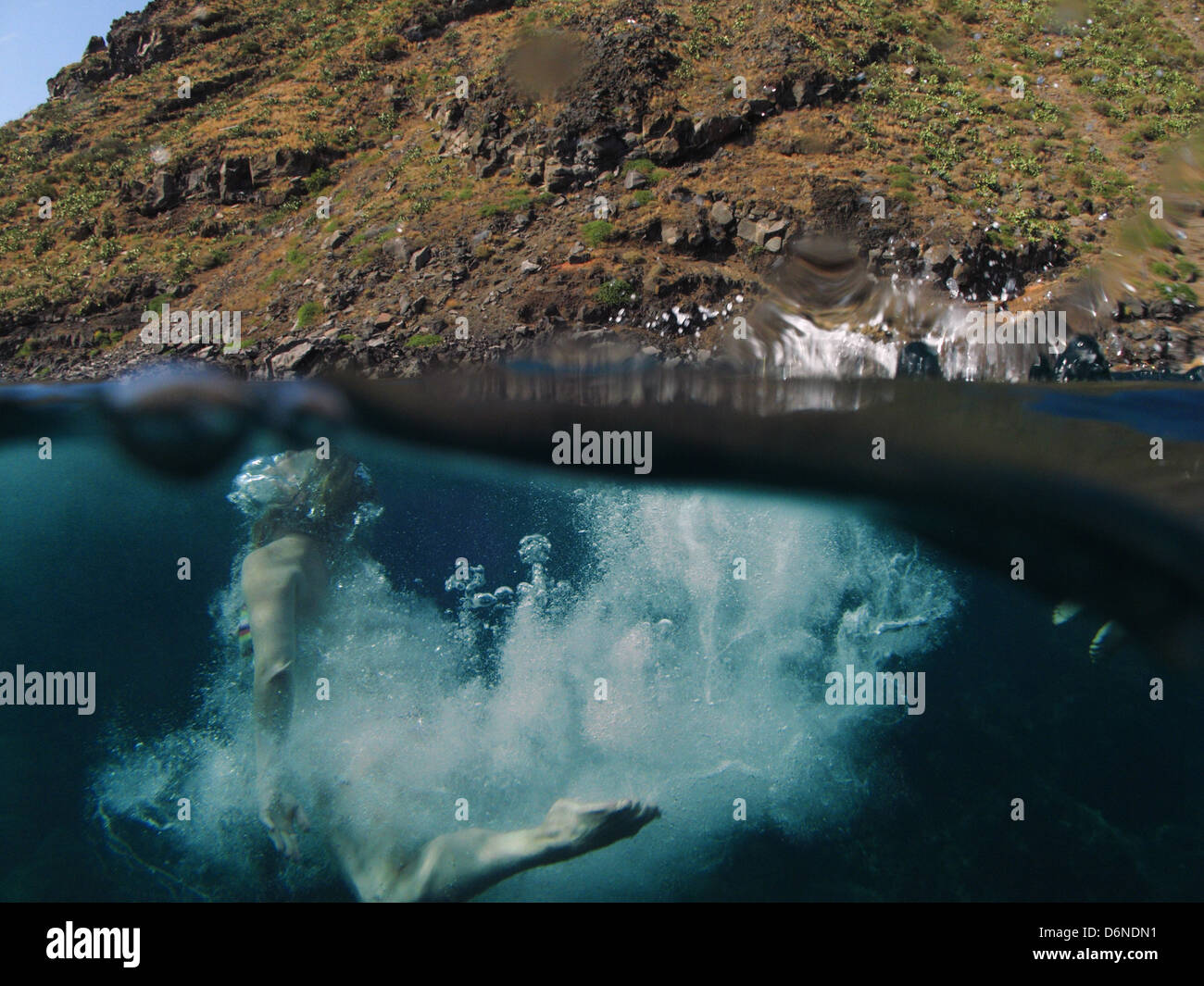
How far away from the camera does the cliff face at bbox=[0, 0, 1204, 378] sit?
34.8 ft

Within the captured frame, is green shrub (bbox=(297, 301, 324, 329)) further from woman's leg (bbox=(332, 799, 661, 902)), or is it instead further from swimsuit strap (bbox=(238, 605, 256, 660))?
woman's leg (bbox=(332, 799, 661, 902))

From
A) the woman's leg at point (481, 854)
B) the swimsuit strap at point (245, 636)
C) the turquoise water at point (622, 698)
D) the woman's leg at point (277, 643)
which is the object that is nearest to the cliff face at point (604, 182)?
the turquoise water at point (622, 698)

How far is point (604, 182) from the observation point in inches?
502

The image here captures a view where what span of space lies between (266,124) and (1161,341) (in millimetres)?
19956

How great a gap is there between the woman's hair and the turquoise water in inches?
7.6

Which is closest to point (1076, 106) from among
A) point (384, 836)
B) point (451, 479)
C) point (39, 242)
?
point (451, 479)

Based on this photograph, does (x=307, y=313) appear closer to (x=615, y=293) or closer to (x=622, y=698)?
(x=615, y=293)

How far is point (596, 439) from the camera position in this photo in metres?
7.82

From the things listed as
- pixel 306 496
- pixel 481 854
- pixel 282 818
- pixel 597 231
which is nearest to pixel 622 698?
pixel 481 854

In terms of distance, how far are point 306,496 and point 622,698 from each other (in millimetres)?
3850

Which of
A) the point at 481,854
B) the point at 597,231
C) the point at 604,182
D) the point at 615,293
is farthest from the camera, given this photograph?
the point at 604,182
